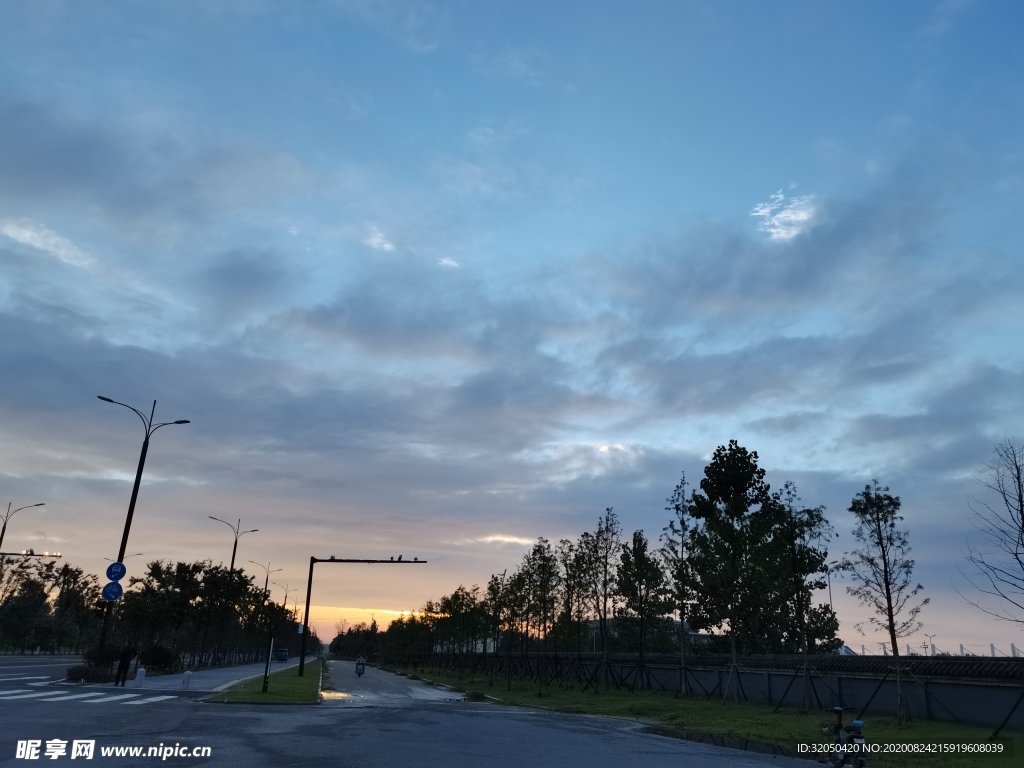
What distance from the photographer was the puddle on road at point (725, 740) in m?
21.4

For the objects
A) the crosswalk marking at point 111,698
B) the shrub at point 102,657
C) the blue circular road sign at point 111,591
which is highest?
the blue circular road sign at point 111,591

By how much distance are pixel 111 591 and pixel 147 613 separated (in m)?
27.3

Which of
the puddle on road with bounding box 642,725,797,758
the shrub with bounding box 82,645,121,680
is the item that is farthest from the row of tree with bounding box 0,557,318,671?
the puddle on road with bounding box 642,725,797,758

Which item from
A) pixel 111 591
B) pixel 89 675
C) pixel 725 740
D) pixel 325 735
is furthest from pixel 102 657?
pixel 725 740

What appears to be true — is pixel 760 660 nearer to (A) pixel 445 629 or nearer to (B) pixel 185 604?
(B) pixel 185 604

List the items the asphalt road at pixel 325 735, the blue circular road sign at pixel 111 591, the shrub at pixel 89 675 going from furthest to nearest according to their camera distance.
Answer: the shrub at pixel 89 675, the blue circular road sign at pixel 111 591, the asphalt road at pixel 325 735

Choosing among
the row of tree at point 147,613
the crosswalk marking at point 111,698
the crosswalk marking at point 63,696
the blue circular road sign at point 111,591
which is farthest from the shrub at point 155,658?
the crosswalk marking at point 63,696

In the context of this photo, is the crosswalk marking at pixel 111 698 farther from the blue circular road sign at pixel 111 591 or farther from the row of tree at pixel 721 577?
the row of tree at pixel 721 577

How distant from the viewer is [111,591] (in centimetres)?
2939

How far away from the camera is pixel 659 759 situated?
17688 mm

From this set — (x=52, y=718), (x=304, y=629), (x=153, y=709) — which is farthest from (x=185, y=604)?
(x=52, y=718)

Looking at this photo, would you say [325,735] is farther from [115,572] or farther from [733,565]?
[733,565]

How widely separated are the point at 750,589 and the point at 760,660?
828cm

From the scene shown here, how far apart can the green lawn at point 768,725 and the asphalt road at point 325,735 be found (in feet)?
7.84
